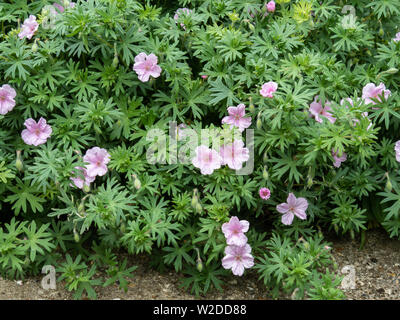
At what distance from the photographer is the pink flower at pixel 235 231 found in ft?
10.6

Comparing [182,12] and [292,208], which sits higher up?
[182,12]

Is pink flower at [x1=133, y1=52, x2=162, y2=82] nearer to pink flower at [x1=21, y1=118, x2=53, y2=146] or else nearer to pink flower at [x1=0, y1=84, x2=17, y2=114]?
pink flower at [x1=21, y1=118, x2=53, y2=146]

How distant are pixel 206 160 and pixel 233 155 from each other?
160 millimetres

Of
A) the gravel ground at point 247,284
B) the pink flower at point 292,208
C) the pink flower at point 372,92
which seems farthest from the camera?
the pink flower at point 372,92

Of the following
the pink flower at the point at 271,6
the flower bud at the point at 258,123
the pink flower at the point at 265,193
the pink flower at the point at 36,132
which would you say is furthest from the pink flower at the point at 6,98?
the pink flower at the point at 271,6

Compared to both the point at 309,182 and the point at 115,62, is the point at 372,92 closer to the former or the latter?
the point at 309,182

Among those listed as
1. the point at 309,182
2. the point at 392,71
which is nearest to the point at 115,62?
the point at 309,182

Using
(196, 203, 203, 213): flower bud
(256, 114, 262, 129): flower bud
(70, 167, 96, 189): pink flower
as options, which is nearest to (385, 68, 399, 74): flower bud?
(256, 114, 262, 129): flower bud

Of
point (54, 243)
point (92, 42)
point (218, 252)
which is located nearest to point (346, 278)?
point (218, 252)

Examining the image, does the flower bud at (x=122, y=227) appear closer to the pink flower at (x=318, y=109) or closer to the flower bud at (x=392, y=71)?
the pink flower at (x=318, y=109)

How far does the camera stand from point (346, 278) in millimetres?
3518

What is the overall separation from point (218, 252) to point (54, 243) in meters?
1.03

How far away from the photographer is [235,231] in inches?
129

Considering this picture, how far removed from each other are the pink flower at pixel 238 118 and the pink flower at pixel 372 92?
77 centimetres
